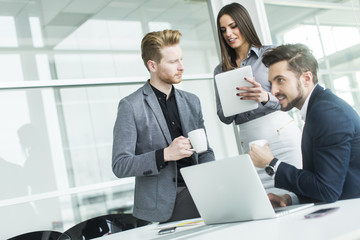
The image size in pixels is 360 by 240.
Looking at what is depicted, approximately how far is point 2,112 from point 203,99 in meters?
1.98

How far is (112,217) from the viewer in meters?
2.69

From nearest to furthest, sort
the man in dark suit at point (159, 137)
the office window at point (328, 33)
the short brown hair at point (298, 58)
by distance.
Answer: the short brown hair at point (298, 58), the man in dark suit at point (159, 137), the office window at point (328, 33)

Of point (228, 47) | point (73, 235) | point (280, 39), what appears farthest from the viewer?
point (280, 39)

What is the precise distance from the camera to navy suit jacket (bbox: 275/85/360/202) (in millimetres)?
1602

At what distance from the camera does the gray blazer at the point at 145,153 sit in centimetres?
228

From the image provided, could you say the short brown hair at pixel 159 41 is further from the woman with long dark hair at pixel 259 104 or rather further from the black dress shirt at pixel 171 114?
the woman with long dark hair at pixel 259 104

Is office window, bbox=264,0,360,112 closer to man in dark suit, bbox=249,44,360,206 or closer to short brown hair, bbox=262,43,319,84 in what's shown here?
short brown hair, bbox=262,43,319,84

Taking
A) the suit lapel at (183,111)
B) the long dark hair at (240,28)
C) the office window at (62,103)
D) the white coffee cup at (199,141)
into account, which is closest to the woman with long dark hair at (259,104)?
the long dark hair at (240,28)

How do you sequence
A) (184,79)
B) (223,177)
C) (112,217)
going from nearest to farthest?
(223,177) < (112,217) < (184,79)

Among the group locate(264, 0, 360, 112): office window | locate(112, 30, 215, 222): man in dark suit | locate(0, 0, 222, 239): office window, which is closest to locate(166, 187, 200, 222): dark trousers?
locate(112, 30, 215, 222): man in dark suit

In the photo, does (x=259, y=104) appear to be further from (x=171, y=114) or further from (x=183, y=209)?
(x=183, y=209)

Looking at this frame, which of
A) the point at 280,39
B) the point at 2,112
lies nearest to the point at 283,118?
the point at 2,112

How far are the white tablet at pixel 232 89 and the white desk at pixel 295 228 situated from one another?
0.97 m

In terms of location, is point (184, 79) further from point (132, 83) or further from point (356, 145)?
point (356, 145)
